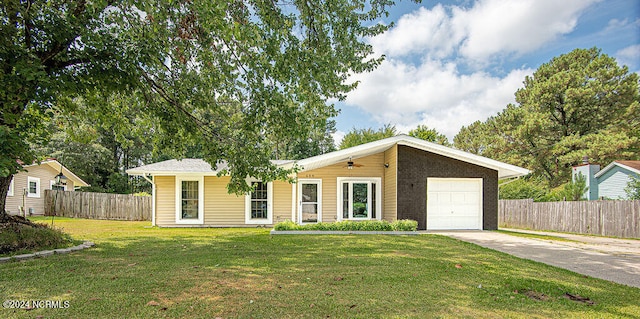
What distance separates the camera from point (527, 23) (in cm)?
1148

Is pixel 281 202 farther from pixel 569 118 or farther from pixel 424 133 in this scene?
pixel 569 118

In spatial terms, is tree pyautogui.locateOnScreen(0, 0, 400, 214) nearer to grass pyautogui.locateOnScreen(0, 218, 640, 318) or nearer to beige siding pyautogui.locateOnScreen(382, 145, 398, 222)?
grass pyautogui.locateOnScreen(0, 218, 640, 318)

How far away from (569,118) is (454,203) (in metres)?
19.8

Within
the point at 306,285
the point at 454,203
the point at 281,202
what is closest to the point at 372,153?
the point at 454,203

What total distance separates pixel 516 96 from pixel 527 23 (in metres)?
21.1

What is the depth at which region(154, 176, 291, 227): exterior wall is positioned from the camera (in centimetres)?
1381

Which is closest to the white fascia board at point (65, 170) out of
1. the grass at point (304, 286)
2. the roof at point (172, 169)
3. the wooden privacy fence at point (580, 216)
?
the roof at point (172, 169)

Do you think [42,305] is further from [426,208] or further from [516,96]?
[516,96]

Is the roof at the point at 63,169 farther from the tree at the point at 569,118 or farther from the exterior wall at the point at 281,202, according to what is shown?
the tree at the point at 569,118

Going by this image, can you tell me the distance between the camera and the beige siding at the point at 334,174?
1384cm

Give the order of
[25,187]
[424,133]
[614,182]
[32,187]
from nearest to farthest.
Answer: [25,187]
[32,187]
[614,182]
[424,133]

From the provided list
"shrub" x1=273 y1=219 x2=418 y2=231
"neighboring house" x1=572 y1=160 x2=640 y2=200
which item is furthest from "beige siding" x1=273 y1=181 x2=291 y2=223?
"neighboring house" x1=572 y1=160 x2=640 y2=200

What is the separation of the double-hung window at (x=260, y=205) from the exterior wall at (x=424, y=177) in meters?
5.29

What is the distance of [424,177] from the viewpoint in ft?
40.3
